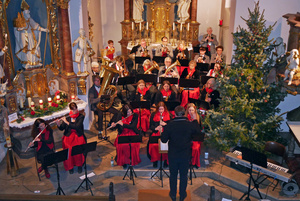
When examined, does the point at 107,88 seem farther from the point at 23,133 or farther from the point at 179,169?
the point at 179,169

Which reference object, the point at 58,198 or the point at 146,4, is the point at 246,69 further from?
the point at 146,4

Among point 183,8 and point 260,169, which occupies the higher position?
point 183,8

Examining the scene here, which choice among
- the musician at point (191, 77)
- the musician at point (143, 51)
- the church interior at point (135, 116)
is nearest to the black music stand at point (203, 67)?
the musician at point (191, 77)

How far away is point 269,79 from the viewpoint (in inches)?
296

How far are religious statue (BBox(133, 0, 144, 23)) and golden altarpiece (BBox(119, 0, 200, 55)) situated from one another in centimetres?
21

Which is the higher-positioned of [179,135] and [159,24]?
[159,24]

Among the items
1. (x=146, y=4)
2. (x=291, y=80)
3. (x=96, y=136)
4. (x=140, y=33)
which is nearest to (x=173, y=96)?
(x=96, y=136)

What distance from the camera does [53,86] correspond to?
9.86 m

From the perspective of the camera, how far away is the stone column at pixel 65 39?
9.02 metres

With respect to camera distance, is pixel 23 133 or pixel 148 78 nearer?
pixel 23 133

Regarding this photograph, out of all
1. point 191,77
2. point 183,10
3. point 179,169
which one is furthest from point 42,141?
point 183,10

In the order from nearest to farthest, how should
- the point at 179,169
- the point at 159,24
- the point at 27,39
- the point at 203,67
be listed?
1. the point at 179,169
2. the point at 27,39
3. the point at 203,67
4. the point at 159,24

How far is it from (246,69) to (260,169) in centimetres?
232

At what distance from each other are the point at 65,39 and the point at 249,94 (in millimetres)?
5523
